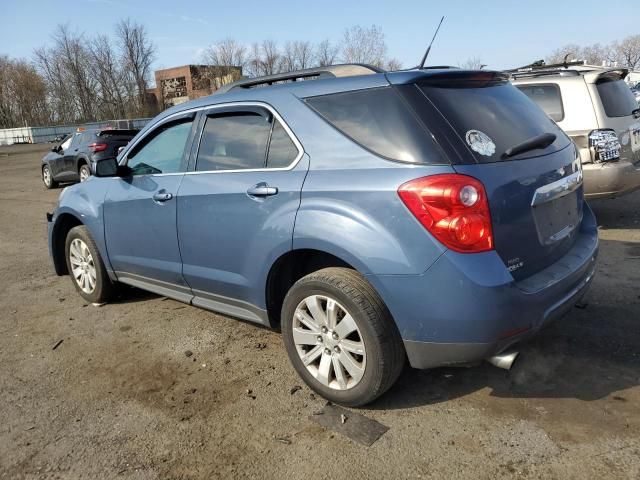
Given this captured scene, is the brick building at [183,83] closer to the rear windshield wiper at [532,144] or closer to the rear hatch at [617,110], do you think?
the rear hatch at [617,110]

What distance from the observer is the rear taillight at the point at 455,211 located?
2.45 m

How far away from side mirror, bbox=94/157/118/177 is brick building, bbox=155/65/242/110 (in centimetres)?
6769

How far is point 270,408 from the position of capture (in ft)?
9.95

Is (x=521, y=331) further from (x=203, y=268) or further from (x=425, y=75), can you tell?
(x=203, y=268)

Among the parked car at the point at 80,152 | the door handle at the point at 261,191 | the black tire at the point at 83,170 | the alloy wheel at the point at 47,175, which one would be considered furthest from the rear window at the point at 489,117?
the alloy wheel at the point at 47,175

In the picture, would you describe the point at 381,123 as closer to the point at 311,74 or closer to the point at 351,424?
the point at 311,74

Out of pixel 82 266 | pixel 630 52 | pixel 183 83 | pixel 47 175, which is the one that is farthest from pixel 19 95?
pixel 630 52

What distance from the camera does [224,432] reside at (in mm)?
2838

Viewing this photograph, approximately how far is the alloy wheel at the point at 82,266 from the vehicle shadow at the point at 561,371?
10.2 feet

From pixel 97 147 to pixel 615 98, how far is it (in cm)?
1206

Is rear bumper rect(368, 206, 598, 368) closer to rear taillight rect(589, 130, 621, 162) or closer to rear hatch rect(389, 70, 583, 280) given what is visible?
rear hatch rect(389, 70, 583, 280)

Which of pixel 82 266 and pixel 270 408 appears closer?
pixel 270 408

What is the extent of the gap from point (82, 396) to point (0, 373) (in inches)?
33.0

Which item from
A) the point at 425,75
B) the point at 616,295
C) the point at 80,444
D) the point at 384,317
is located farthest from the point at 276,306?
the point at 616,295
